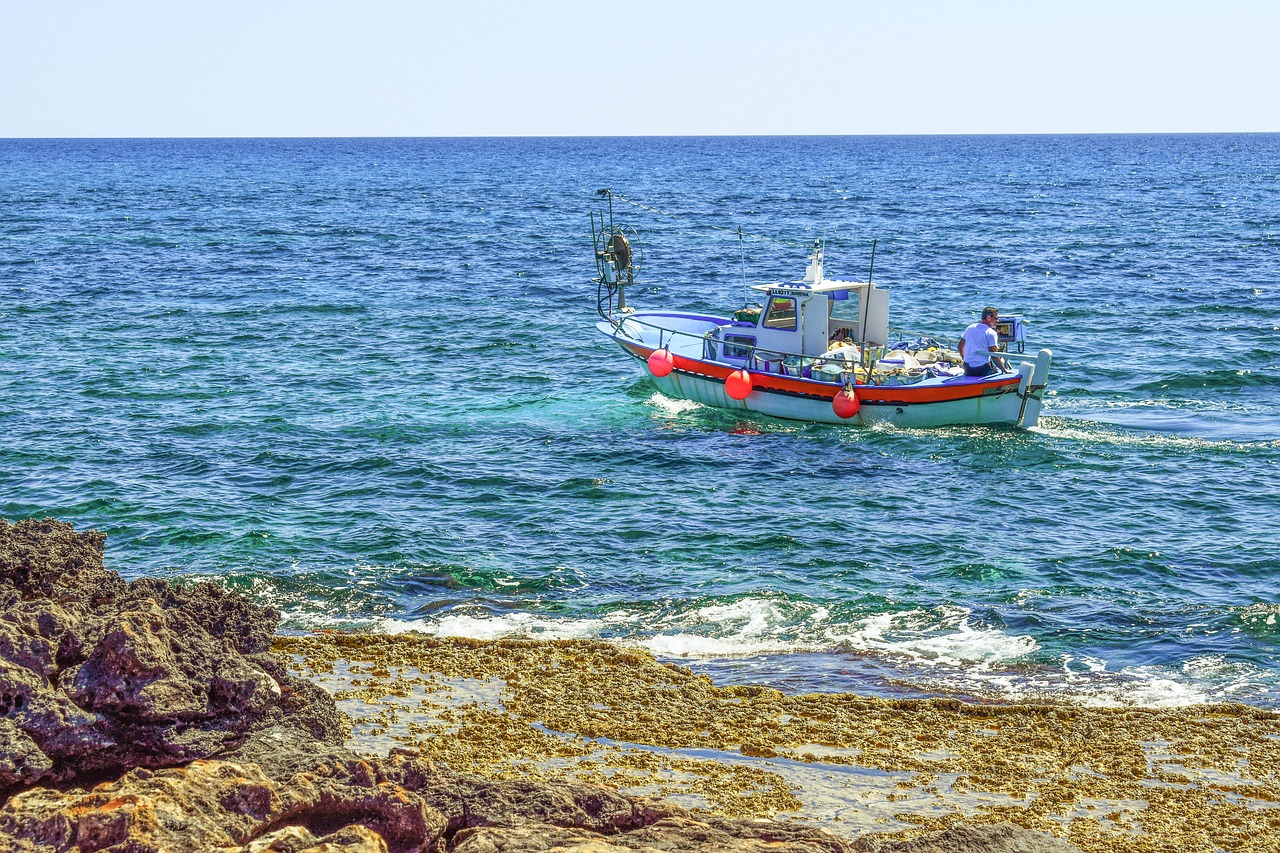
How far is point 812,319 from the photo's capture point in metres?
25.7

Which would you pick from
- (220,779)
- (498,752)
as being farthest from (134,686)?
(498,752)

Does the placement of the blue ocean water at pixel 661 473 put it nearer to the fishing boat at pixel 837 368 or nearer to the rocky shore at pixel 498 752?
the fishing boat at pixel 837 368

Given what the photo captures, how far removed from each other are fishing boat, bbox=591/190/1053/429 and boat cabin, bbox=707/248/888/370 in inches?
0.9

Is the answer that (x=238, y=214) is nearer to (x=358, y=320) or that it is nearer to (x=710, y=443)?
(x=358, y=320)

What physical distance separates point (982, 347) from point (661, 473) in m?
7.08

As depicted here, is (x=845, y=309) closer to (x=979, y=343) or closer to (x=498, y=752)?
(x=979, y=343)

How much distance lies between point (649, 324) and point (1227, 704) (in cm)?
1832

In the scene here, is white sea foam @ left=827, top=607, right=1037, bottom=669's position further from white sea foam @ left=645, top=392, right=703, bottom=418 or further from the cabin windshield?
white sea foam @ left=645, top=392, right=703, bottom=418

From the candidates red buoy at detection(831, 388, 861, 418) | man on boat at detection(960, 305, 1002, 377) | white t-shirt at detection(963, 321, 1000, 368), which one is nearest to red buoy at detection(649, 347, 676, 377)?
red buoy at detection(831, 388, 861, 418)

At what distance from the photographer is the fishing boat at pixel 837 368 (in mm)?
24188

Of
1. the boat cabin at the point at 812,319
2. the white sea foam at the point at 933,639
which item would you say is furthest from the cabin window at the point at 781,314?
the white sea foam at the point at 933,639

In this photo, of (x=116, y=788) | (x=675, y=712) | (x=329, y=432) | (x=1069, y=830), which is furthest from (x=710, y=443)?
(x=116, y=788)

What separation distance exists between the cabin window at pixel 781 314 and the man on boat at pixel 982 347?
12.2 feet

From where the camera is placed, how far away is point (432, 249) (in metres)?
57.8
